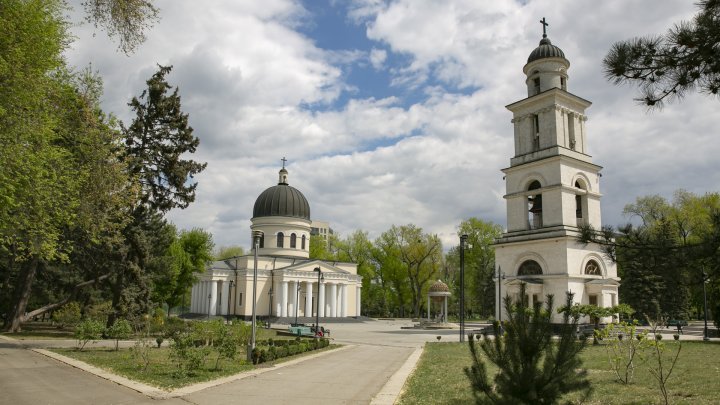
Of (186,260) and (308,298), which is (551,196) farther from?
(186,260)

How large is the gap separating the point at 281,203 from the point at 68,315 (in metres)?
30.8

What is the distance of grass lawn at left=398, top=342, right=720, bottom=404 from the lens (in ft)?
33.7

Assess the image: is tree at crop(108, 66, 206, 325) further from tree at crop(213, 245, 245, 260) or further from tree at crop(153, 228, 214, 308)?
tree at crop(213, 245, 245, 260)

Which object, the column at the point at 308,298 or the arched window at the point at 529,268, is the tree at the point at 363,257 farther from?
the arched window at the point at 529,268

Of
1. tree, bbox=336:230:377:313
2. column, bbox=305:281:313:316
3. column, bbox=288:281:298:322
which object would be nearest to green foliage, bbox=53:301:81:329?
column, bbox=288:281:298:322

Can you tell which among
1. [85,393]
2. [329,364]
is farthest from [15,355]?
[329,364]

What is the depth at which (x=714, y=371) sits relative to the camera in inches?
557

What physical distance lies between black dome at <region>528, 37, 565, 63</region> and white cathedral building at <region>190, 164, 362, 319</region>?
29.6m

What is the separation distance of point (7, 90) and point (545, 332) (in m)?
15.6

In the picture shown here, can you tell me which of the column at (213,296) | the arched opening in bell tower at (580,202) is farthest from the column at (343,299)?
the arched opening in bell tower at (580,202)

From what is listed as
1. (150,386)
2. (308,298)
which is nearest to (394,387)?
(150,386)

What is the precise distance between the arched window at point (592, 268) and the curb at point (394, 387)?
864 inches

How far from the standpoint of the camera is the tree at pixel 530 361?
19.2 feet

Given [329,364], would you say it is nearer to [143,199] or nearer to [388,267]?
[143,199]
